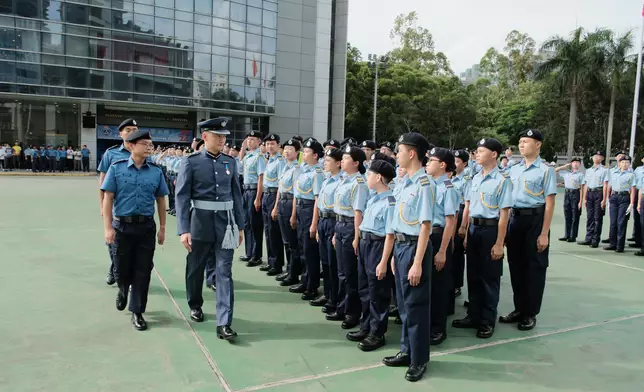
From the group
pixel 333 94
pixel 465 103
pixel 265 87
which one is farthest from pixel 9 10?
pixel 465 103

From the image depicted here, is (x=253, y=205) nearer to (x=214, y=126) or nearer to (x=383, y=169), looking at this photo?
(x=214, y=126)

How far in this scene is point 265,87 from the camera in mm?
28250

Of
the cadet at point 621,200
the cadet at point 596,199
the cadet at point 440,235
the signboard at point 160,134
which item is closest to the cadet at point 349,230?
the cadet at point 440,235

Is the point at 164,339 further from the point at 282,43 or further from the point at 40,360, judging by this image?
the point at 282,43

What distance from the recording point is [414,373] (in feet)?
10.6

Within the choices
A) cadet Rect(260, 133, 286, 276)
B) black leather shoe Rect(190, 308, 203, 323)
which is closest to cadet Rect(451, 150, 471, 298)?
cadet Rect(260, 133, 286, 276)

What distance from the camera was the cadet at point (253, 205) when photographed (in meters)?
6.46

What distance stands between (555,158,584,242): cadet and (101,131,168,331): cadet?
7877mm

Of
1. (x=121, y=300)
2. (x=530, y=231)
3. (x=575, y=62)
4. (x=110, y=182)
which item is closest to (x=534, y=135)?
(x=530, y=231)

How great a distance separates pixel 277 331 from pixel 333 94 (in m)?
30.2

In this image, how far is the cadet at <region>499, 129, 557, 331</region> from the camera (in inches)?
173

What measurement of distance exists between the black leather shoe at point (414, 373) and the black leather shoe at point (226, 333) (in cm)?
140

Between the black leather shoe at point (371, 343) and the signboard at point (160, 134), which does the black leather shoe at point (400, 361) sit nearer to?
the black leather shoe at point (371, 343)

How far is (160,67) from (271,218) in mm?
21794
